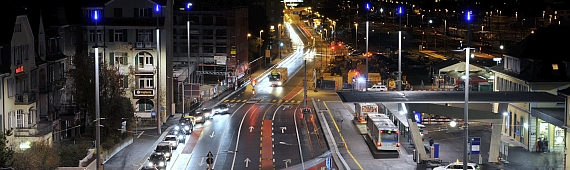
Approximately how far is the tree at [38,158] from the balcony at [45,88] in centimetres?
1204

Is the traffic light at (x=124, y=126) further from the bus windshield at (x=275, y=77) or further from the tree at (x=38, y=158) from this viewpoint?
the bus windshield at (x=275, y=77)

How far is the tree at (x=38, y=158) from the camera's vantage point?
4334 centimetres

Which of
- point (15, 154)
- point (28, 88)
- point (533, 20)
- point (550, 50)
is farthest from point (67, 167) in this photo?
point (533, 20)

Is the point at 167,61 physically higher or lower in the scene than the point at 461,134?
higher

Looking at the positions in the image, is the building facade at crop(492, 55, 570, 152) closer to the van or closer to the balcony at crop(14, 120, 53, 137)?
the van

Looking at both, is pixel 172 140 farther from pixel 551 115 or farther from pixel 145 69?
pixel 551 115

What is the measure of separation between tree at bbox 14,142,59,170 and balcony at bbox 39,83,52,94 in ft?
39.5

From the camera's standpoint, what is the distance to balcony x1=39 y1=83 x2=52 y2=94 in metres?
60.2

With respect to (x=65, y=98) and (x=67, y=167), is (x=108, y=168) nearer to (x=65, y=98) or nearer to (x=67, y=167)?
(x=67, y=167)

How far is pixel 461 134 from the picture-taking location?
217ft

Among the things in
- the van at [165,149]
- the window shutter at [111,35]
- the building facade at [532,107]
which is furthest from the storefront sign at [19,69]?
the building facade at [532,107]

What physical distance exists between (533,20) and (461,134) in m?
120

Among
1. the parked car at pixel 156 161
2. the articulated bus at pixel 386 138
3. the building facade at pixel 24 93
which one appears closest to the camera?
the parked car at pixel 156 161

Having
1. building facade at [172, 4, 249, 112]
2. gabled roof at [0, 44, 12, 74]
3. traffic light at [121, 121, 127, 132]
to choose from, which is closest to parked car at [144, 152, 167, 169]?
traffic light at [121, 121, 127, 132]
